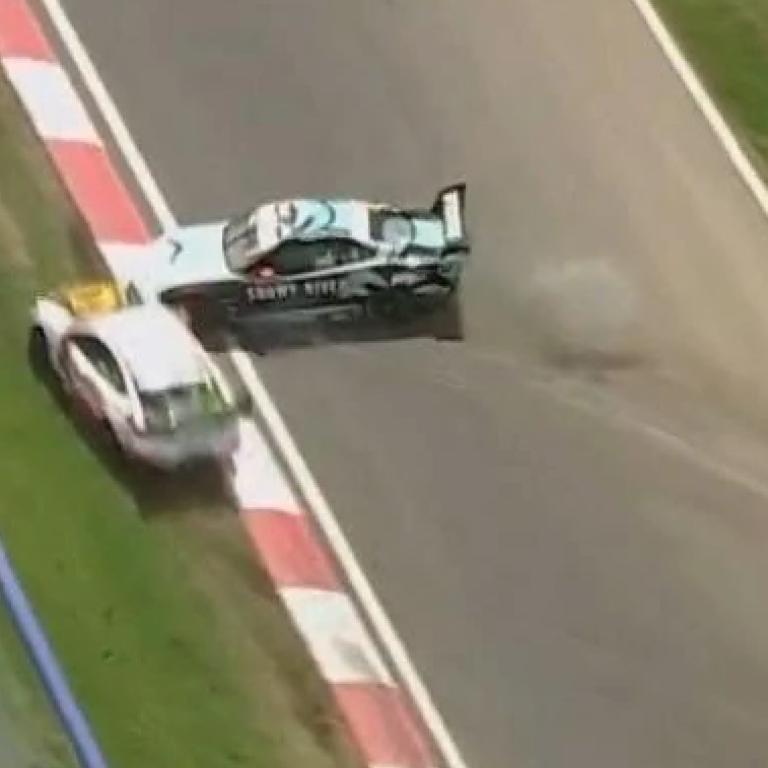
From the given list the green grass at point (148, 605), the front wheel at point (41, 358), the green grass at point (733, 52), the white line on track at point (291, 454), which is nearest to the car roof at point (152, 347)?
the front wheel at point (41, 358)

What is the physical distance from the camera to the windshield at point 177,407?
55.9 feet

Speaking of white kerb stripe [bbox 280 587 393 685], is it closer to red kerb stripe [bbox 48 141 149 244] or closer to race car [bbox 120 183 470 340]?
race car [bbox 120 183 470 340]

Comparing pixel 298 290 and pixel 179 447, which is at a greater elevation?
pixel 298 290

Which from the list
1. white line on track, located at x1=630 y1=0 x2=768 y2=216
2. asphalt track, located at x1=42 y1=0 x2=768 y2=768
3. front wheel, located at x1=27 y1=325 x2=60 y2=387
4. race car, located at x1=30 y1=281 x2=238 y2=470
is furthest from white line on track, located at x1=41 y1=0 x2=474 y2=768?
white line on track, located at x1=630 y1=0 x2=768 y2=216

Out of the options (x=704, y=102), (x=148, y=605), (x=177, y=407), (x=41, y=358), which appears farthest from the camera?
(x=704, y=102)

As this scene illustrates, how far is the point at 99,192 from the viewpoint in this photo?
1891 centimetres

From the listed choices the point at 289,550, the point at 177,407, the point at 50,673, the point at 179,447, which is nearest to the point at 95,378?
the point at 177,407

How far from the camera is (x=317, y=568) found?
17453mm

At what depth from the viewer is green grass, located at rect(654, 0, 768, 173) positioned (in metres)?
20.7

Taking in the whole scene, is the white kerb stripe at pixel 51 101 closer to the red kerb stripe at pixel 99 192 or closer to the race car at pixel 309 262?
the red kerb stripe at pixel 99 192

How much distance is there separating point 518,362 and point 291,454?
84.5 inches

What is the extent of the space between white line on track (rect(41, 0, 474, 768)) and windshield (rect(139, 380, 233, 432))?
3.01 feet

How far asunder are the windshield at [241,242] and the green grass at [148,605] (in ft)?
5.44

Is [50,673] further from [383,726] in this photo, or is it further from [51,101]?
[51,101]
